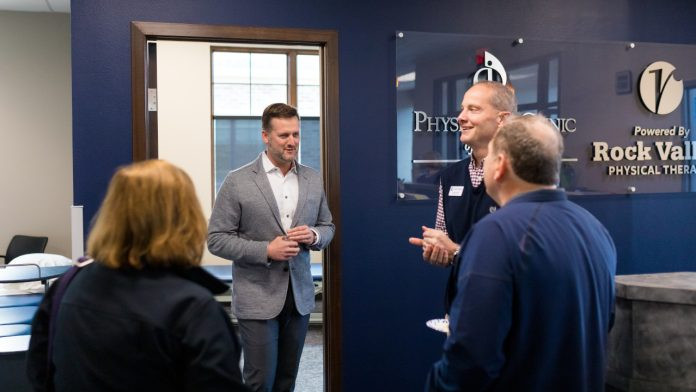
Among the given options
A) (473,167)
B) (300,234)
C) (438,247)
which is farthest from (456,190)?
(300,234)

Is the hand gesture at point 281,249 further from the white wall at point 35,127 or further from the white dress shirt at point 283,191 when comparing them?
the white wall at point 35,127

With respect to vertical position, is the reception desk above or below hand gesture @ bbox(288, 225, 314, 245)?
below

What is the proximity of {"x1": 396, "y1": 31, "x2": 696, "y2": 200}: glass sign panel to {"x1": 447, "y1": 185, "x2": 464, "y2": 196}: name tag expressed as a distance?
86 centimetres

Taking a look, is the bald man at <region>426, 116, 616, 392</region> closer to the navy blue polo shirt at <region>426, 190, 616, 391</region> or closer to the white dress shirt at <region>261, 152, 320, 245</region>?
the navy blue polo shirt at <region>426, 190, 616, 391</region>

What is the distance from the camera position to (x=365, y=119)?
3.08m

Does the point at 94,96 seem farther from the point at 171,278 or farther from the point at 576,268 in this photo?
the point at 576,268

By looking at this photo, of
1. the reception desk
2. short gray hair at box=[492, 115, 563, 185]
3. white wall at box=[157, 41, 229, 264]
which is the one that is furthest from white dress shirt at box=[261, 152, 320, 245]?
white wall at box=[157, 41, 229, 264]

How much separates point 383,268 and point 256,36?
128 cm

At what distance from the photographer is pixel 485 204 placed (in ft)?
7.08

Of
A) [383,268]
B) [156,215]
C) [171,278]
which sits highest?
[156,215]

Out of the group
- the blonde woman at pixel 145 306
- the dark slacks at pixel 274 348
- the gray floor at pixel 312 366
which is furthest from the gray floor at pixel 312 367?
the blonde woman at pixel 145 306

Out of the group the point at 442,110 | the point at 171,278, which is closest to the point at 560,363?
the point at 171,278

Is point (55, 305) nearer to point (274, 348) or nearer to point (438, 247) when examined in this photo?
point (438, 247)

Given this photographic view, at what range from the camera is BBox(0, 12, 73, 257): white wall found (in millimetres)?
5730
